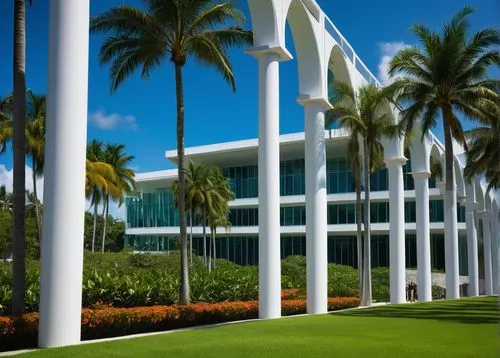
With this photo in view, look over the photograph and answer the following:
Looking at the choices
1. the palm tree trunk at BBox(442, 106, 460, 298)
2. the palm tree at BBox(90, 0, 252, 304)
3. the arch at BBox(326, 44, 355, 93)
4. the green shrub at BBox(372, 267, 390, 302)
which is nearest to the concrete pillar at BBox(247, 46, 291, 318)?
the palm tree at BBox(90, 0, 252, 304)

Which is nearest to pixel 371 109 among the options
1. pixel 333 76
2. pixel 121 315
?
pixel 333 76

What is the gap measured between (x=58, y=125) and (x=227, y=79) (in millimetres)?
8495

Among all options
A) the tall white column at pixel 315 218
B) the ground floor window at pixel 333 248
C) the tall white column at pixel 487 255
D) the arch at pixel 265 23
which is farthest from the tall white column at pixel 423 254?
the ground floor window at pixel 333 248

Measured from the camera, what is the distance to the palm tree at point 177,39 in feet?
52.9

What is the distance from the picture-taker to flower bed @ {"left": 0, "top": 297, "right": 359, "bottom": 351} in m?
10.4

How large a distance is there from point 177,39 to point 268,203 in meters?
5.13

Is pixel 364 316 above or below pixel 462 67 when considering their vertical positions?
below

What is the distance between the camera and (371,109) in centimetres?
2456

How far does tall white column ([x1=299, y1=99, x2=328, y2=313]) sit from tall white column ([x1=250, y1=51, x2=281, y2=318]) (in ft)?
8.96

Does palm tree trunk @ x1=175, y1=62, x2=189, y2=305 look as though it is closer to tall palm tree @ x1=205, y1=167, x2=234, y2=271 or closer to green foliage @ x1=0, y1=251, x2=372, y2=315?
green foliage @ x1=0, y1=251, x2=372, y2=315

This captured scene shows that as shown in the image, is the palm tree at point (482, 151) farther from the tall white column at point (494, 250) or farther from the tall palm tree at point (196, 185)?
the tall palm tree at point (196, 185)

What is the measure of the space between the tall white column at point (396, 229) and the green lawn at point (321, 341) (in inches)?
519

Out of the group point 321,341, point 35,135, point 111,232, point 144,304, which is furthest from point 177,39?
point 111,232

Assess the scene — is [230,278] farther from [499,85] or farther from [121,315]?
[499,85]
